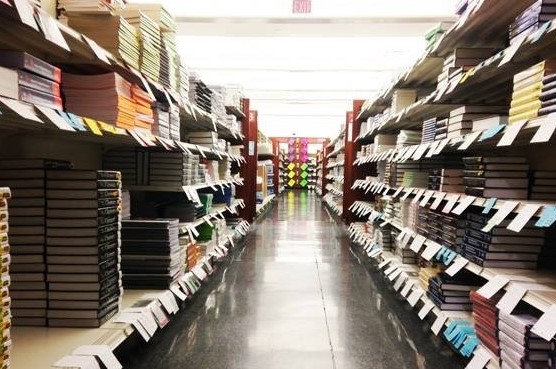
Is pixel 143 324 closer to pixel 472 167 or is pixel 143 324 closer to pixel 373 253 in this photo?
pixel 472 167

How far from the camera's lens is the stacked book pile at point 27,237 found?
193cm

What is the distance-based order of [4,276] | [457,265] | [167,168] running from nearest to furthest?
[4,276] < [457,265] < [167,168]

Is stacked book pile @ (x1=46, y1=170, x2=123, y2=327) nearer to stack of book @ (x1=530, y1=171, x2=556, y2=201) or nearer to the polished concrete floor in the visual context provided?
the polished concrete floor

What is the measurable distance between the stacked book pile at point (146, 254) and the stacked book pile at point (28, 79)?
116 centimetres

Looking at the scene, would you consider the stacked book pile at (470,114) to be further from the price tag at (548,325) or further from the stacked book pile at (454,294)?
the price tag at (548,325)

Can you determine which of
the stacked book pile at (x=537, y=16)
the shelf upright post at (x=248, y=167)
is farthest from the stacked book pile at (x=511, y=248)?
the shelf upright post at (x=248, y=167)

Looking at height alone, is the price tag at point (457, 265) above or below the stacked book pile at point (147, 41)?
below

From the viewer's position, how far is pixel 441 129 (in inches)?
114

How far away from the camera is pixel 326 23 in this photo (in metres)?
5.19

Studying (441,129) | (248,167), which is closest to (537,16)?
(441,129)

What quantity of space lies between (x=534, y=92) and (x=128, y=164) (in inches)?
102

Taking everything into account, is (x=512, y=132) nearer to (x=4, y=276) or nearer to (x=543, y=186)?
(x=543, y=186)

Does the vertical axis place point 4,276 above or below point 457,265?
above

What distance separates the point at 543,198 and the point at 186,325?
238cm
